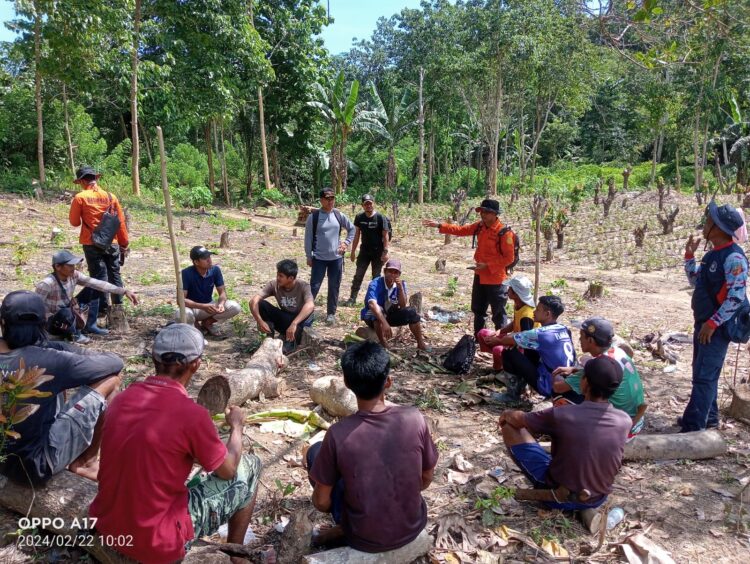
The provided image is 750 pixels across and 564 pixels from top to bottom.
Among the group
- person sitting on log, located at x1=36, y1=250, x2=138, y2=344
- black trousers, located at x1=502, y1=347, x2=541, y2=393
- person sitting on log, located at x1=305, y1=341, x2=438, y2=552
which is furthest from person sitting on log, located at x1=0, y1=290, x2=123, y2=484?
black trousers, located at x1=502, y1=347, x2=541, y2=393

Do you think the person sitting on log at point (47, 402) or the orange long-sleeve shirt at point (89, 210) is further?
the orange long-sleeve shirt at point (89, 210)

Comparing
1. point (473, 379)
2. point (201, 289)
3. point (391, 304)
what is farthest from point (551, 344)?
point (201, 289)

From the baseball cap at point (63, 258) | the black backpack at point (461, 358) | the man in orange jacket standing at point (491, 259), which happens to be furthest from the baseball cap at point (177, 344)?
the man in orange jacket standing at point (491, 259)

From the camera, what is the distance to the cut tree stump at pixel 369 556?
8.68 feet

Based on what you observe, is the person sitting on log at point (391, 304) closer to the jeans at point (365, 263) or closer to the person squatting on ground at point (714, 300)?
the jeans at point (365, 263)

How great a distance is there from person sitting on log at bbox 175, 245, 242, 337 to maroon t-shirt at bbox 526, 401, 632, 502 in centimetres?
420

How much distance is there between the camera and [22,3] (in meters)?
14.3

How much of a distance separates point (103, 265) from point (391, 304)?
3402mm

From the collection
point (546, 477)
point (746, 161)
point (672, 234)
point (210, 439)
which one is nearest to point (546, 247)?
point (672, 234)

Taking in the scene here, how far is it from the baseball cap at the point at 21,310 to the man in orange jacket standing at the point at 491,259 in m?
4.40

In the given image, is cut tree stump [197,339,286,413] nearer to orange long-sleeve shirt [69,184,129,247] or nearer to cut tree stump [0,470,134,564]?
cut tree stump [0,470,134,564]

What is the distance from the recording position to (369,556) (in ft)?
8.86

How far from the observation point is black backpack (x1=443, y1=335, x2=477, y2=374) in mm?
5820

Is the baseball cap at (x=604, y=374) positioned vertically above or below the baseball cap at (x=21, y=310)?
below
